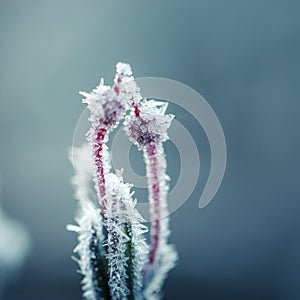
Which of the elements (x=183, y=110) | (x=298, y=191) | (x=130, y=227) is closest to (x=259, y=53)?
(x=183, y=110)

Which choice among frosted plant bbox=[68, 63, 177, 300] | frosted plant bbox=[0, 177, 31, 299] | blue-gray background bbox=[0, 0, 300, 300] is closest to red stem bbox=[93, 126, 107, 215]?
frosted plant bbox=[68, 63, 177, 300]

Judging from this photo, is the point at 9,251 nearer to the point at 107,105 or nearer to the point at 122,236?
the point at 122,236

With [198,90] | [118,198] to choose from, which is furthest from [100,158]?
[198,90]

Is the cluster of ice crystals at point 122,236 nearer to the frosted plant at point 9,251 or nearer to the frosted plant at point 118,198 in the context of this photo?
the frosted plant at point 118,198

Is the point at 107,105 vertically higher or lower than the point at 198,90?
lower

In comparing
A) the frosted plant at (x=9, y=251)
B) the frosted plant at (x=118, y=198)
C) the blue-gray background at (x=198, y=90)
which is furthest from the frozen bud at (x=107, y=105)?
the blue-gray background at (x=198, y=90)

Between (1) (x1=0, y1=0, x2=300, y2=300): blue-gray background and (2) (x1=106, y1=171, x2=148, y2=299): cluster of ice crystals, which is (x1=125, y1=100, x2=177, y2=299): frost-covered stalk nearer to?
(2) (x1=106, y1=171, x2=148, y2=299): cluster of ice crystals
